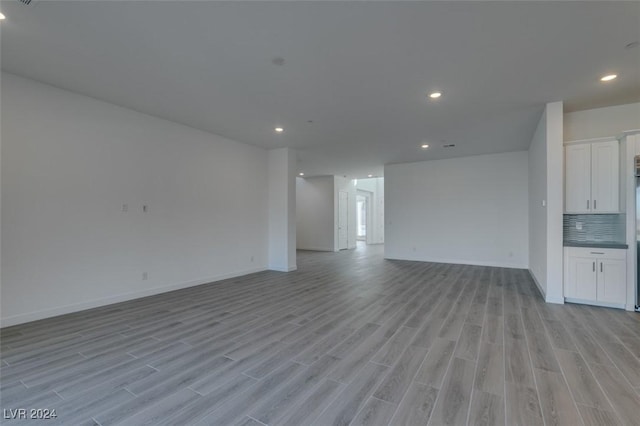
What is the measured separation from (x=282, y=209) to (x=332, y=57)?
4154 millimetres

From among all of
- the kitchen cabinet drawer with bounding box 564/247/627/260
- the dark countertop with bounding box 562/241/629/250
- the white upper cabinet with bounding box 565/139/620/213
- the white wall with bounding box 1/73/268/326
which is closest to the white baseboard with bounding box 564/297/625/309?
the kitchen cabinet drawer with bounding box 564/247/627/260

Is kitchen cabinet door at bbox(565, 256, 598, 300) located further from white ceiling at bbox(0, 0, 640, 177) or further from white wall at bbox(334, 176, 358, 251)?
white wall at bbox(334, 176, 358, 251)

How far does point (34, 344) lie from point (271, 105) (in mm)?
3777

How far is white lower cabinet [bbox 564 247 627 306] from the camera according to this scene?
12.4 feet

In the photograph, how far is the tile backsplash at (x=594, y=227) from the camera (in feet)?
13.4

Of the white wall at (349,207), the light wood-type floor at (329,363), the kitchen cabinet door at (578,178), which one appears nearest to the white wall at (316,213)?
the white wall at (349,207)

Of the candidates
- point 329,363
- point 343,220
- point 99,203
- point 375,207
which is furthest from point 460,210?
point 99,203

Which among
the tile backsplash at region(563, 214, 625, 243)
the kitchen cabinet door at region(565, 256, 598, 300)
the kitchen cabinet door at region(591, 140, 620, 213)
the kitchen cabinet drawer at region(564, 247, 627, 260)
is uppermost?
the kitchen cabinet door at region(591, 140, 620, 213)

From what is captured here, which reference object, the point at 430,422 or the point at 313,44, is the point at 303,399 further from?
the point at 313,44

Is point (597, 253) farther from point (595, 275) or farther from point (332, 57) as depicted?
point (332, 57)

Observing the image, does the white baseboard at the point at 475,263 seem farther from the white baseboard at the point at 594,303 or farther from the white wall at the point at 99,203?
the white wall at the point at 99,203

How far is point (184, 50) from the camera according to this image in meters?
2.78

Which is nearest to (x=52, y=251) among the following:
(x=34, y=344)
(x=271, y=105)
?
(x=34, y=344)

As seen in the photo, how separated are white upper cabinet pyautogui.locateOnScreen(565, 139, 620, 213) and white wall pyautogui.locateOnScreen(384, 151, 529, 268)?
286cm
